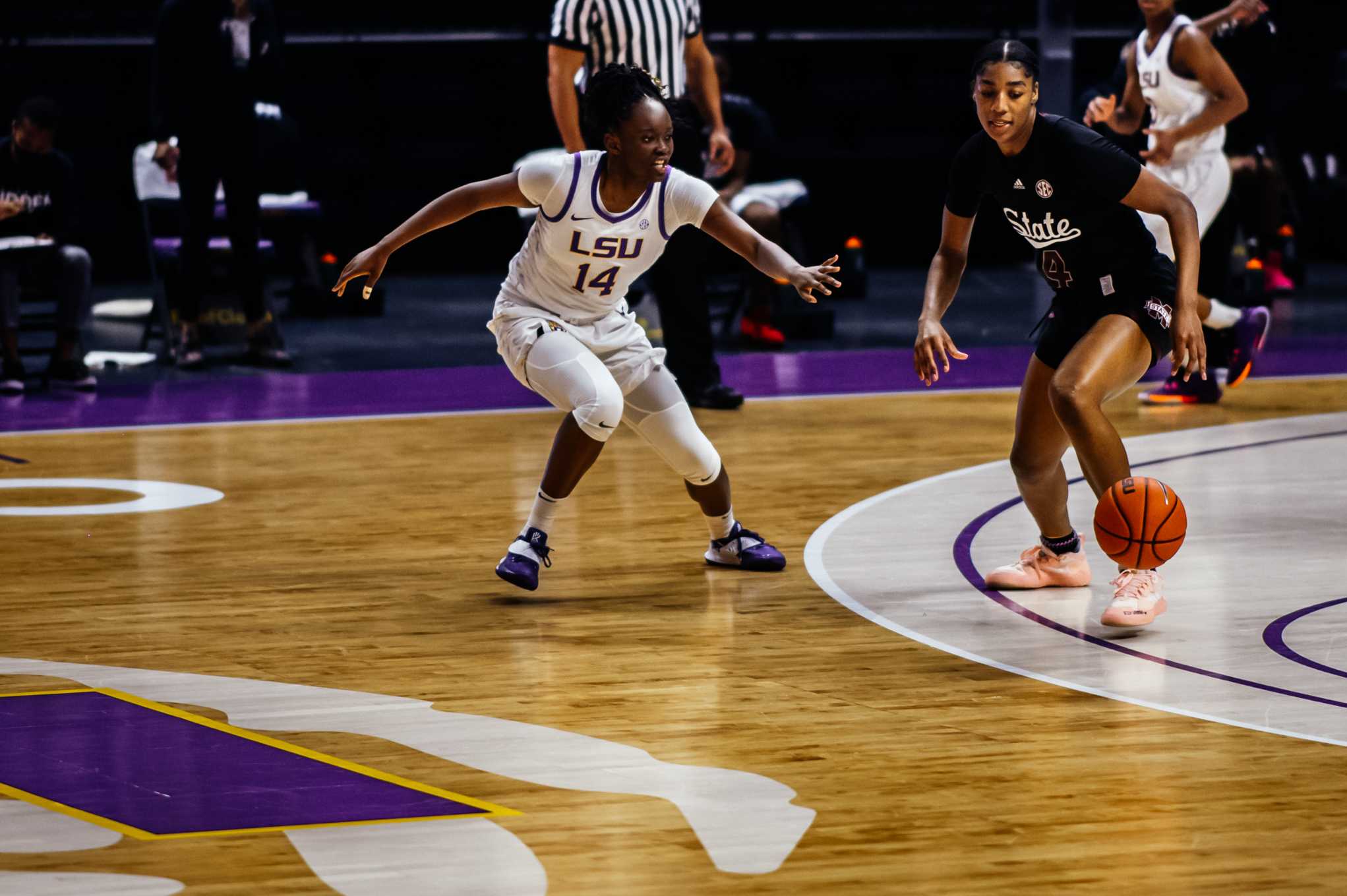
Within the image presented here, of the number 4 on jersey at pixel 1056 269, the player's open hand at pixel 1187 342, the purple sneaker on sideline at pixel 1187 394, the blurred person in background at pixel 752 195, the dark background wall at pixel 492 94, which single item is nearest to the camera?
the player's open hand at pixel 1187 342

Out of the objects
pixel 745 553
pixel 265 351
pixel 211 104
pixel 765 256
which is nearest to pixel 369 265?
pixel 765 256

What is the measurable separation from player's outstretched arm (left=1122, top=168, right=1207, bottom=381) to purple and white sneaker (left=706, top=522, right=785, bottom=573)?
4.03 feet

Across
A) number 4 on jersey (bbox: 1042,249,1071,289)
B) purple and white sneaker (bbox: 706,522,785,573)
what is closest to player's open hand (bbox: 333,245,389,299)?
purple and white sneaker (bbox: 706,522,785,573)

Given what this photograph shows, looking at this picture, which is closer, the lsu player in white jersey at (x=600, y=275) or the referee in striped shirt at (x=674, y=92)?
the lsu player in white jersey at (x=600, y=275)

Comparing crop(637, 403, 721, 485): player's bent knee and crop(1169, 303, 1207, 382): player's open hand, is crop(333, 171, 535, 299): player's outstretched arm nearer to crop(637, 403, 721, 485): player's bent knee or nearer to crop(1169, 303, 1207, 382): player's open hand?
crop(637, 403, 721, 485): player's bent knee

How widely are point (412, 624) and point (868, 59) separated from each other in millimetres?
11238

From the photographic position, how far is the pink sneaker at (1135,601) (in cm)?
483

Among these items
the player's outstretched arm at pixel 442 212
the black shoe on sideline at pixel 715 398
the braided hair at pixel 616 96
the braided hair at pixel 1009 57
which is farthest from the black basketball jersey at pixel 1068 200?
the black shoe on sideline at pixel 715 398

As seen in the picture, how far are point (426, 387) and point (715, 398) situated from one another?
1655mm

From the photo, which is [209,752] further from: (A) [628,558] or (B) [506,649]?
(A) [628,558]

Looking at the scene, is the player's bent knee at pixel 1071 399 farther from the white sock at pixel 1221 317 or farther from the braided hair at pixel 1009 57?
the white sock at pixel 1221 317

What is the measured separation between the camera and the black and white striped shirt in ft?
26.8

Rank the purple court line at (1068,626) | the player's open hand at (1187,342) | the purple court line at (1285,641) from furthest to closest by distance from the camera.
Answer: the player's open hand at (1187,342)
the purple court line at (1285,641)
the purple court line at (1068,626)

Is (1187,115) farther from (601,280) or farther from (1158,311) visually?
(601,280)
